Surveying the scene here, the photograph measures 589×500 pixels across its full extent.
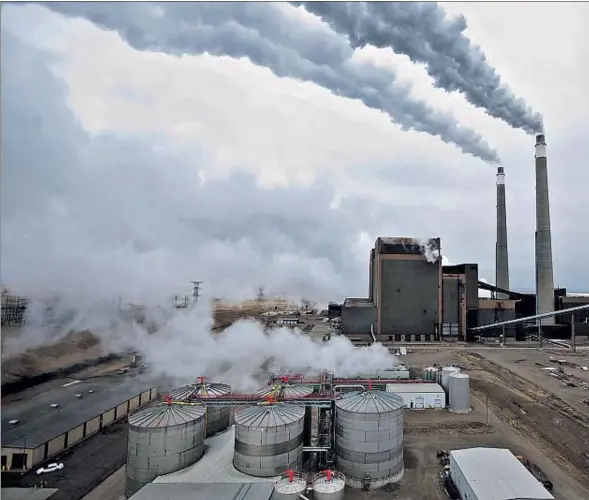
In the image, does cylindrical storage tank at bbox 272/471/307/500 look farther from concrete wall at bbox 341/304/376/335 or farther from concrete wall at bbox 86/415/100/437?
concrete wall at bbox 341/304/376/335

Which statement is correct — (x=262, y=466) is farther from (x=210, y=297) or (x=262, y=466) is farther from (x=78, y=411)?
(x=210, y=297)

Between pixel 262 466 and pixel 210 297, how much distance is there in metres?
29.3

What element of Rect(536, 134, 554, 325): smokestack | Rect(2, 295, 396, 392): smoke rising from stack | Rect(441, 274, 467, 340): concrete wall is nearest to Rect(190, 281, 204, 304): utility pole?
Rect(2, 295, 396, 392): smoke rising from stack

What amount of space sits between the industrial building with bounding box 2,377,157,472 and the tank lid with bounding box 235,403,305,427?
47.2ft

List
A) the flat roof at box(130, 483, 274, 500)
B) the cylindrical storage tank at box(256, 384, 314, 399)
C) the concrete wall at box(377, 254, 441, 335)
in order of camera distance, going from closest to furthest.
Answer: the flat roof at box(130, 483, 274, 500)
the cylindrical storage tank at box(256, 384, 314, 399)
the concrete wall at box(377, 254, 441, 335)

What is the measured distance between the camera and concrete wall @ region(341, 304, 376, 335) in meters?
76.8

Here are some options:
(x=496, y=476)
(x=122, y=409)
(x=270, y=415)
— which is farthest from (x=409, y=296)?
(x=270, y=415)

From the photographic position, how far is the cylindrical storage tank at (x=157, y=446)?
2297 centimetres

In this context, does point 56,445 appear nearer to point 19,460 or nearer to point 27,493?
point 19,460

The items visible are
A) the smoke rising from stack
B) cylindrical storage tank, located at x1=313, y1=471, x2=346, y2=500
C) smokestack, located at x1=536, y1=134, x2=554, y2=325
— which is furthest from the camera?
smokestack, located at x1=536, y1=134, x2=554, y2=325

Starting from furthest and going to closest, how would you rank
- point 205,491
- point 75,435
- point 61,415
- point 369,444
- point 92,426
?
1. point 92,426
2. point 61,415
3. point 75,435
4. point 369,444
5. point 205,491

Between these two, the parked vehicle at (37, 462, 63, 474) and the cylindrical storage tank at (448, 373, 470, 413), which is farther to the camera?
the cylindrical storage tank at (448, 373, 470, 413)

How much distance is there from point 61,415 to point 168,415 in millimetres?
13981

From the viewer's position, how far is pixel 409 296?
253ft
